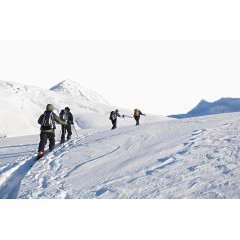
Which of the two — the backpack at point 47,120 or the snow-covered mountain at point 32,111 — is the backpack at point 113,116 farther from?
the snow-covered mountain at point 32,111

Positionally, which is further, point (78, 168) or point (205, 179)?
point (78, 168)

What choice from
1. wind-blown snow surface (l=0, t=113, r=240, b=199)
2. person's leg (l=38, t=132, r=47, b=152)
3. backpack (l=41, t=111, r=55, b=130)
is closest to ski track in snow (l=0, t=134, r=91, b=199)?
wind-blown snow surface (l=0, t=113, r=240, b=199)

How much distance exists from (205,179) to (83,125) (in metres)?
63.8

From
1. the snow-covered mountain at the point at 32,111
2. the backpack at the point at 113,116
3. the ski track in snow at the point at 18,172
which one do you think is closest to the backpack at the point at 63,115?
the ski track in snow at the point at 18,172

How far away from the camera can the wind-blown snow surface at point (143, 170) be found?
435cm

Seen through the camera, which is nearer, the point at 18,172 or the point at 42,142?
the point at 18,172

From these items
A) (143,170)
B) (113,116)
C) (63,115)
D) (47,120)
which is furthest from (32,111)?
(143,170)

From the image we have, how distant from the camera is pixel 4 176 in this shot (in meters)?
6.89

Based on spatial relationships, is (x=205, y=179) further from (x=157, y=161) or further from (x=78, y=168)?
(x=78, y=168)

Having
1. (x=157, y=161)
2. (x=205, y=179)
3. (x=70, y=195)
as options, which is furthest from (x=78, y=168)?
(x=205, y=179)

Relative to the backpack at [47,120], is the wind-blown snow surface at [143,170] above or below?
below

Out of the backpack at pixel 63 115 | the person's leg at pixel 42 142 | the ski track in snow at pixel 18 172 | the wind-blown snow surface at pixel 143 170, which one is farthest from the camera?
the backpack at pixel 63 115

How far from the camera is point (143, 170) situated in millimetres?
5465

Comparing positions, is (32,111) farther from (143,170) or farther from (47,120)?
(143,170)
